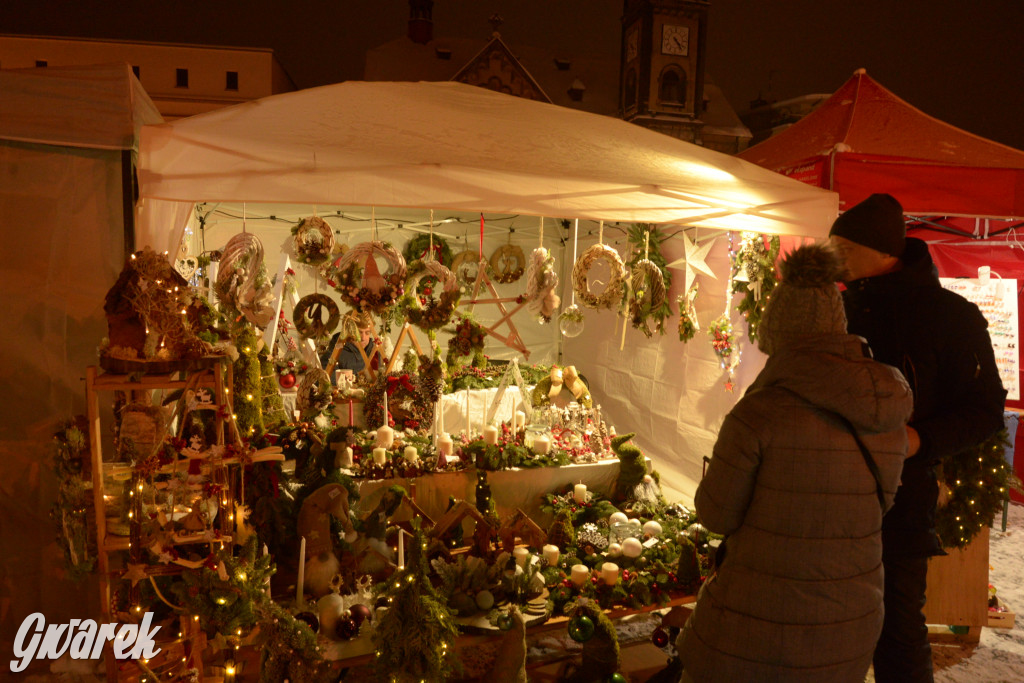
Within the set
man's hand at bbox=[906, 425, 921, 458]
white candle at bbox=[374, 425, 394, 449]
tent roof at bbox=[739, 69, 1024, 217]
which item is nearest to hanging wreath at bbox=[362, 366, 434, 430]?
white candle at bbox=[374, 425, 394, 449]

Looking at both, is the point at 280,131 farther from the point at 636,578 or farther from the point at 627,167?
the point at 636,578

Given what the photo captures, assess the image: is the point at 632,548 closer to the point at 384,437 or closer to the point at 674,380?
the point at 384,437

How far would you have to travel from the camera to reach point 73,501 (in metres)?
2.47

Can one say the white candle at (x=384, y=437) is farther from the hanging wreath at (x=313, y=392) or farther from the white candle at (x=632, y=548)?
the white candle at (x=632, y=548)

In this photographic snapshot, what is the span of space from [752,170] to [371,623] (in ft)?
9.84

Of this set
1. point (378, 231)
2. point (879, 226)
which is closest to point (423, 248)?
point (378, 231)

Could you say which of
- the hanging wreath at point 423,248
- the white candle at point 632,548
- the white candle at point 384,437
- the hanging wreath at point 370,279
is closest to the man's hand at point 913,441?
the white candle at point 632,548

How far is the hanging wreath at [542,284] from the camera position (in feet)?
12.8

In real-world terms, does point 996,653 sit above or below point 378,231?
below

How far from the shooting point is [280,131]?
2.65 m

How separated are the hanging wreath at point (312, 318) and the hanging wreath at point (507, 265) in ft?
7.86

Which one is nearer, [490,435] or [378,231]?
[490,435]

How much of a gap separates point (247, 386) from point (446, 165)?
6.15ft

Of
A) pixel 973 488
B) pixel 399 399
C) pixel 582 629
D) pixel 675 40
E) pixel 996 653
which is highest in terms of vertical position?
pixel 675 40
